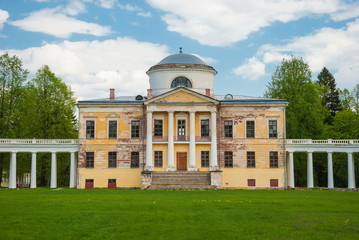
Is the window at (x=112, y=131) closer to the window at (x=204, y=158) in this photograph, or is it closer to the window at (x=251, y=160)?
the window at (x=204, y=158)

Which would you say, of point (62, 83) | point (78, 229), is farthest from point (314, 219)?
point (62, 83)

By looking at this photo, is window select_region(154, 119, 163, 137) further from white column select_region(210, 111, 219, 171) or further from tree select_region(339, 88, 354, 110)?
tree select_region(339, 88, 354, 110)

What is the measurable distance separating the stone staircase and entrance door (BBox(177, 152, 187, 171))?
2288 millimetres

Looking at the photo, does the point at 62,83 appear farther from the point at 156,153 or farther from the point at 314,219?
the point at 314,219

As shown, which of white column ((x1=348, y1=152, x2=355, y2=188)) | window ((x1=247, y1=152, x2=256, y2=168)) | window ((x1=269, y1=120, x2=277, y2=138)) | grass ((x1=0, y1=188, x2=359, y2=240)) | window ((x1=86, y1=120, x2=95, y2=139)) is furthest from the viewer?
window ((x1=86, y1=120, x2=95, y2=139))

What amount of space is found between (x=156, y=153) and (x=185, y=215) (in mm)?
27671

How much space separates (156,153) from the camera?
4444cm

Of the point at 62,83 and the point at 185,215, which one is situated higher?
the point at 62,83

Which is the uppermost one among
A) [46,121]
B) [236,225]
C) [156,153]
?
[46,121]

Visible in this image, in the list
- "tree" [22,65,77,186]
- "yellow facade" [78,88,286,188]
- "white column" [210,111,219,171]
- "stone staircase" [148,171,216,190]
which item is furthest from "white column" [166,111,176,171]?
"tree" [22,65,77,186]

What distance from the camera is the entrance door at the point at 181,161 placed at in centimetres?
4462

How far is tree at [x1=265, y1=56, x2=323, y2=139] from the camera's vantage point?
52438 millimetres

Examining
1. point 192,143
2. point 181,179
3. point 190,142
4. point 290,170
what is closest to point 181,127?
point 190,142

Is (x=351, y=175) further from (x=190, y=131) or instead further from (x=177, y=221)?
(x=177, y=221)
